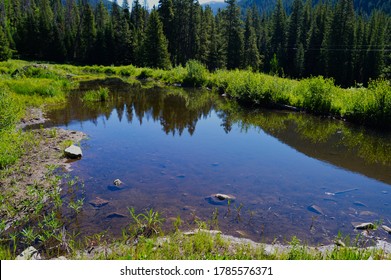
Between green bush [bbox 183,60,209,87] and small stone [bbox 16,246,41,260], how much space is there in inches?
1293

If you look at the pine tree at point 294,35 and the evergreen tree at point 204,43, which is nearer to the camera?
the evergreen tree at point 204,43

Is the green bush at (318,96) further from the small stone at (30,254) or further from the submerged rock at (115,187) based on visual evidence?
the small stone at (30,254)

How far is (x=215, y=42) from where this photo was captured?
65250 mm

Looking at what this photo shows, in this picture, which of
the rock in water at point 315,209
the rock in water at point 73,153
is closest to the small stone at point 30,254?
the rock in water at point 73,153

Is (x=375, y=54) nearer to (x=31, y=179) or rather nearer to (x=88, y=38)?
(x=88, y=38)

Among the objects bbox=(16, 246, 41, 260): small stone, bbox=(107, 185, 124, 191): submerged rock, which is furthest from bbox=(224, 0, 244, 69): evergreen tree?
bbox=(16, 246, 41, 260): small stone

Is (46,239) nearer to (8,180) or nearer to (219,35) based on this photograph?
(8,180)

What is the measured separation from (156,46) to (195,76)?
2056 centimetres

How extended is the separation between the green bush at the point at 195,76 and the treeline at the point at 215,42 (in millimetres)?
17167

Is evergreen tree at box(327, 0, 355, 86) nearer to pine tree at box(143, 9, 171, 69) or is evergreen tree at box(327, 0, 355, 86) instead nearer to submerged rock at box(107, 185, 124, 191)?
pine tree at box(143, 9, 171, 69)

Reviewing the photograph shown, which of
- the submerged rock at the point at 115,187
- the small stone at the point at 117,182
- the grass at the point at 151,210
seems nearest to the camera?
the grass at the point at 151,210

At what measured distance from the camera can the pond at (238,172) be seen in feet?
27.9

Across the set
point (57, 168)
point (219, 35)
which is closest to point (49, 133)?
point (57, 168)

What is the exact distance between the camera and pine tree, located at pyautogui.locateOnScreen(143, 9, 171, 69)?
5600 centimetres
